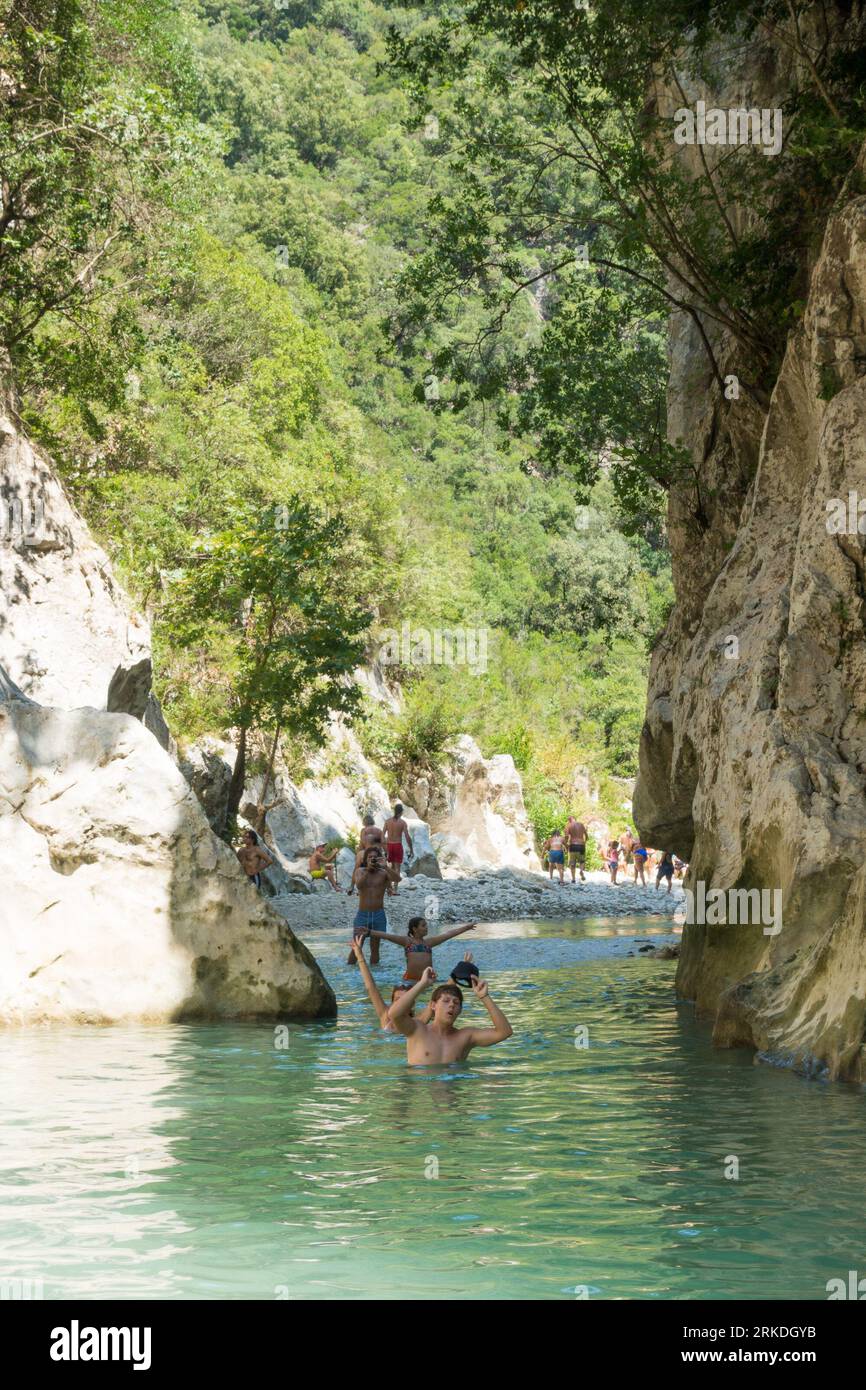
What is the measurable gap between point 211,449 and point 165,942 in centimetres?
2506

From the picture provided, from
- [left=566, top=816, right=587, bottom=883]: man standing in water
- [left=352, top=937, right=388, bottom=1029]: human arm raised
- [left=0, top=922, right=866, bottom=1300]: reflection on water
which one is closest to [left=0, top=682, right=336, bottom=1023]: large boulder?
[left=0, top=922, right=866, bottom=1300]: reflection on water

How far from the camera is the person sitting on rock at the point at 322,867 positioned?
30641 mm

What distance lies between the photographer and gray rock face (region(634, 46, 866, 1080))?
416 inches

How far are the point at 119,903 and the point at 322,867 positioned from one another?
60.8 feet

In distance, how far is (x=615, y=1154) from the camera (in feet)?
25.6

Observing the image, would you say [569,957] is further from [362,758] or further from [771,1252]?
[362,758]

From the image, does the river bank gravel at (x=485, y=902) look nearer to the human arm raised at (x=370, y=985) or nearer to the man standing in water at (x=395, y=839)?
the man standing in water at (x=395, y=839)

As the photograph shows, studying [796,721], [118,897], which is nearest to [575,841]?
[796,721]

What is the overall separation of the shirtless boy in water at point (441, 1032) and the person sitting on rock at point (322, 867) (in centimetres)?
1990

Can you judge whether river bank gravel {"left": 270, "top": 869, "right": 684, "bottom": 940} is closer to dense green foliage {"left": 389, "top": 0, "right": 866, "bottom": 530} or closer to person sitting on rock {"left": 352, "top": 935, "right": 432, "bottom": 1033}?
dense green foliage {"left": 389, "top": 0, "right": 866, "bottom": 530}

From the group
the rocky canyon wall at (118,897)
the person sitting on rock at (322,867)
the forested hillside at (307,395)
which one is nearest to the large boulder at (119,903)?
the rocky canyon wall at (118,897)

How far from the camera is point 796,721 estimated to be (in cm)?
1217

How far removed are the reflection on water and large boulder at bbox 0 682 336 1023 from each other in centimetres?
35
